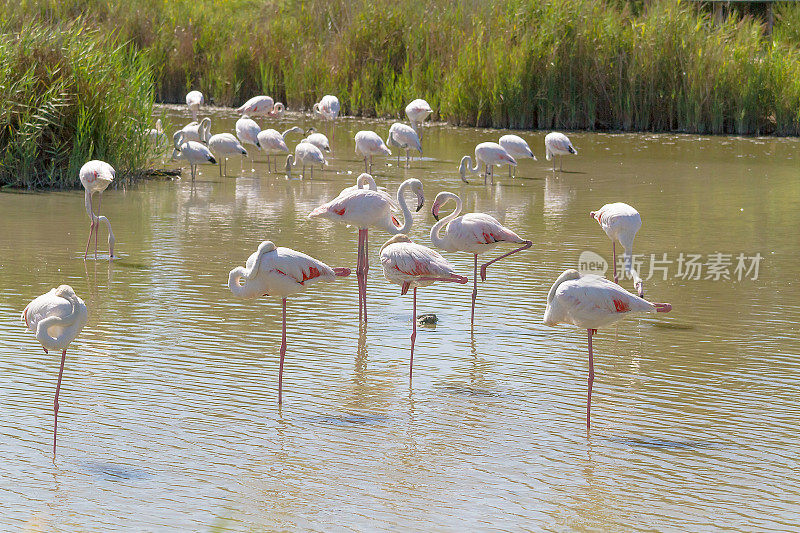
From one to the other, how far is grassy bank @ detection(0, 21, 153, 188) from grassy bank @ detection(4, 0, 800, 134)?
12.5 feet

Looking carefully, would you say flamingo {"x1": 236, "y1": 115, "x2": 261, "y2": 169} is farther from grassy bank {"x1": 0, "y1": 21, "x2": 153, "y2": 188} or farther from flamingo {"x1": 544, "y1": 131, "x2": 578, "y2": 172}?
flamingo {"x1": 544, "y1": 131, "x2": 578, "y2": 172}

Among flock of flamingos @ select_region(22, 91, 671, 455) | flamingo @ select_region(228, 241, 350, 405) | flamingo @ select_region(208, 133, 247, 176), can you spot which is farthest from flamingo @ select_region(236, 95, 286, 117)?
flamingo @ select_region(228, 241, 350, 405)

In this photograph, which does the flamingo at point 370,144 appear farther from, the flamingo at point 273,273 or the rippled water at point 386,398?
the flamingo at point 273,273

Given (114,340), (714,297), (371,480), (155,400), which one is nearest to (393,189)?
(714,297)

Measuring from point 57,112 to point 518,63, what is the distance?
912cm

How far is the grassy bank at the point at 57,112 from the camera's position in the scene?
504 inches

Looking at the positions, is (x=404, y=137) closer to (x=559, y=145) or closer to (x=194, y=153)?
(x=559, y=145)

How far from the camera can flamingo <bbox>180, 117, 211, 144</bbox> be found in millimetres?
16031

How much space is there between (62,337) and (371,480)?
1543mm

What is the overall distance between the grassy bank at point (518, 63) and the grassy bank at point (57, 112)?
3.82 meters

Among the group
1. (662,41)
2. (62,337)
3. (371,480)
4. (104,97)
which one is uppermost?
(662,41)

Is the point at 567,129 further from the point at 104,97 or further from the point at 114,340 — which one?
the point at 114,340

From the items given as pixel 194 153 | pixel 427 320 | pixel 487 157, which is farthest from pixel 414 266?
pixel 194 153

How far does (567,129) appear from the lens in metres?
20.3
